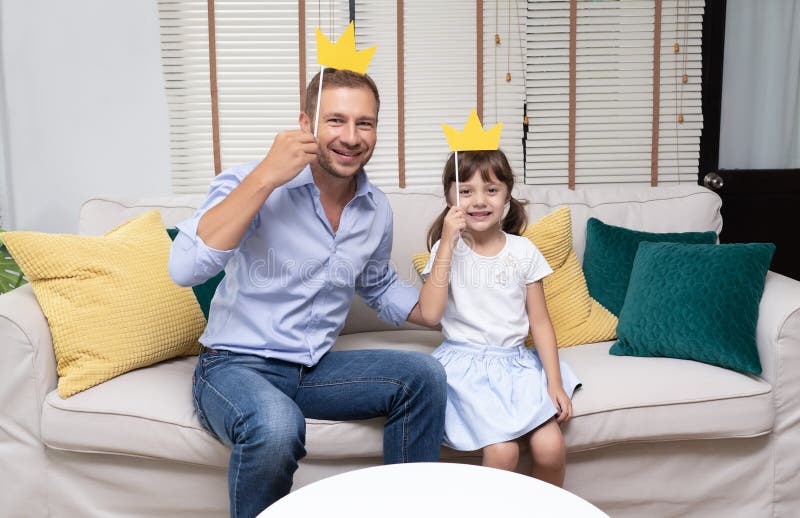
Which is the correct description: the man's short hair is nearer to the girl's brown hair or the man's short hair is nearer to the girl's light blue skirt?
the girl's brown hair

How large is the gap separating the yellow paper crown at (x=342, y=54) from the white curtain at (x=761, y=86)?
233 cm

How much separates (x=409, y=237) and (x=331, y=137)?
646mm

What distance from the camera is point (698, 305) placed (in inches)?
67.1

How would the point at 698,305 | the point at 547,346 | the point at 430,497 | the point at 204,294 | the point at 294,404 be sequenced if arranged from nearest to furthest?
1. the point at 430,497
2. the point at 294,404
3. the point at 547,346
4. the point at 698,305
5. the point at 204,294

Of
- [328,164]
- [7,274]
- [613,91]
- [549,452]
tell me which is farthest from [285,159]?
[613,91]

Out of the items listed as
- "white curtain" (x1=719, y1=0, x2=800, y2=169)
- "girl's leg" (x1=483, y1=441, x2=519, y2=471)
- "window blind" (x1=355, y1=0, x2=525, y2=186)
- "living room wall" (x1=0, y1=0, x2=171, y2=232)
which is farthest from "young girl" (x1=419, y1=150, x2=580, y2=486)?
"living room wall" (x1=0, y1=0, x2=171, y2=232)

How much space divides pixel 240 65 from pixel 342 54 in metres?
1.92

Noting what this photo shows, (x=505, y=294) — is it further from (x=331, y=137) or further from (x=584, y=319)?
(x=331, y=137)

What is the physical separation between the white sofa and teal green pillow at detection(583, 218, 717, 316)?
0.87ft

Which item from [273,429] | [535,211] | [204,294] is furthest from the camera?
[535,211]

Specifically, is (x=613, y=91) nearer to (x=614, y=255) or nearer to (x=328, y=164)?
(x=614, y=255)

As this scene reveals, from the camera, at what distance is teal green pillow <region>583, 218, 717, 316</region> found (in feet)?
6.49

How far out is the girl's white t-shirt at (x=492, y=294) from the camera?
1.62m

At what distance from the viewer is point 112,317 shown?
1.60 meters
